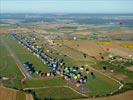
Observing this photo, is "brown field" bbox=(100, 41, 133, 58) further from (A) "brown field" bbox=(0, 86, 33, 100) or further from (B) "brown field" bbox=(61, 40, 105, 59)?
(A) "brown field" bbox=(0, 86, 33, 100)

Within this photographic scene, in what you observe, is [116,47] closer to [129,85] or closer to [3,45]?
[3,45]

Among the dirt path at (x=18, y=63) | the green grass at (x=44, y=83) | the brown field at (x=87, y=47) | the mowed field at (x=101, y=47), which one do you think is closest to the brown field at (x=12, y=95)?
the green grass at (x=44, y=83)

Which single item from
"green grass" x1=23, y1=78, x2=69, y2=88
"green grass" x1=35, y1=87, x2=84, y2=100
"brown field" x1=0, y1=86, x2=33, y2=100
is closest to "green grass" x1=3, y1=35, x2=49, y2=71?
"green grass" x1=23, y1=78, x2=69, y2=88

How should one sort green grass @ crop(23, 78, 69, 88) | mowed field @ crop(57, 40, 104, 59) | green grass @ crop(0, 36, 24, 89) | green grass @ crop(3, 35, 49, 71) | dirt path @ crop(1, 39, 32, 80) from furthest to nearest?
mowed field @ crop(57, 40, 104, 59) < green grass @ crop(3, 35, 49, 71) < dirt path @ crop(1, 39, 32, 80) < green grass @ crop(0, 36, 24, 89) < green grass @ crop(23, 78, 69, 88)

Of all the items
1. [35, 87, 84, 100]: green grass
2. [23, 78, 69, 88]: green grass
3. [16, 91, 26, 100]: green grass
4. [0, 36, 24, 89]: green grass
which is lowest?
[0, 36, 24, 89]: green grass

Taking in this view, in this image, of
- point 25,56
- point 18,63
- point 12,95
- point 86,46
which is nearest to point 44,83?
point 12,95

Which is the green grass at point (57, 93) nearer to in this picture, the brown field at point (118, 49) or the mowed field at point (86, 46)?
the mowed field at point (86, 46)

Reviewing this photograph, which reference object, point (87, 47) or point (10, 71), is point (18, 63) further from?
point (87, 47)

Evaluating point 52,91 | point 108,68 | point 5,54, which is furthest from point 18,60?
point 52,91
